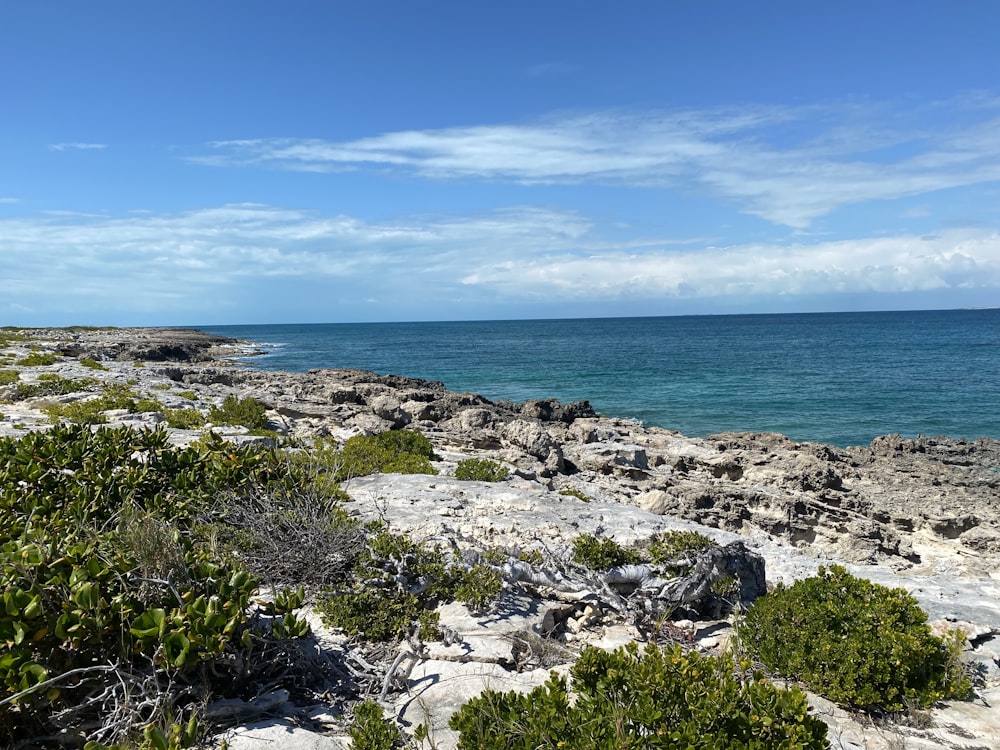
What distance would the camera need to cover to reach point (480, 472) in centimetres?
1192

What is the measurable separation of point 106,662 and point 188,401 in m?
17.2

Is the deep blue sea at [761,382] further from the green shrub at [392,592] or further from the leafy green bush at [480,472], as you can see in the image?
the green shrub at [392,592]

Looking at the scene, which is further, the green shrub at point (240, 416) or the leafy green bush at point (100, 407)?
the green shrub at point (240, 416)

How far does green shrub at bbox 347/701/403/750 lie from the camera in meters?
3.98

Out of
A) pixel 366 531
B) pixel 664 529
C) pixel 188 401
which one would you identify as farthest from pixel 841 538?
pixel 188 401

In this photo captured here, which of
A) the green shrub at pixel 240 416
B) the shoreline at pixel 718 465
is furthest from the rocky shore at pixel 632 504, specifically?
the green shrub at pixel 240 416

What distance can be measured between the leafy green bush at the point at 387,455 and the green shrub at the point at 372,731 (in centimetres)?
597

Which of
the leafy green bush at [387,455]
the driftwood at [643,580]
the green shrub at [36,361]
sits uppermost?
the green shrub at [36,361]

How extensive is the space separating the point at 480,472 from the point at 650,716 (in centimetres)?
821

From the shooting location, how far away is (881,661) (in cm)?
538

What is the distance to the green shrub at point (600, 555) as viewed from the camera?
→ 7.36 meters

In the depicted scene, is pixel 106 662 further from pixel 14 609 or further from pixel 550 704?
pixel 550 704

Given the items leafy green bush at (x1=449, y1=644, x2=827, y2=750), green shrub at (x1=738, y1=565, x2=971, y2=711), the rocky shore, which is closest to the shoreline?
the rocky shore

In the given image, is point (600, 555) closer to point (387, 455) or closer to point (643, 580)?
point (643, 580)
